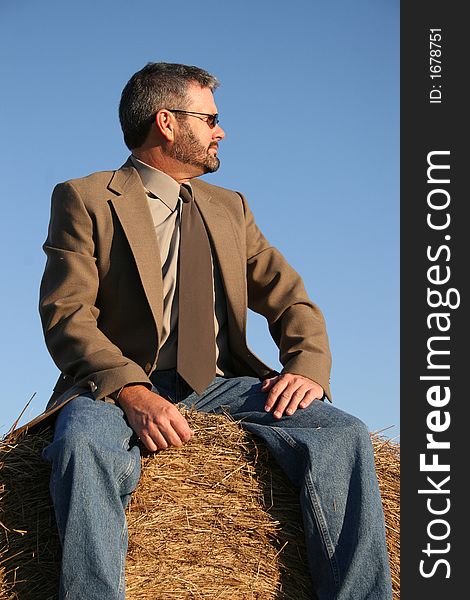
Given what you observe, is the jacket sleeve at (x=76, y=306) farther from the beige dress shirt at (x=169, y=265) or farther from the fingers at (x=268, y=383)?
the fingers at (x=268, y=383)

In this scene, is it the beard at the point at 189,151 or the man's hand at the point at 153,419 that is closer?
the man's hand at the point at 153,419

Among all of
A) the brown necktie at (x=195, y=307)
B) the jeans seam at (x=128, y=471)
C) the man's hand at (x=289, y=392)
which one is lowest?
the jeans seam at (x=128, y=471)

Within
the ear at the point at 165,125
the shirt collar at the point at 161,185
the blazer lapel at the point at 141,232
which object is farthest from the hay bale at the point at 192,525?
the ear at the point at 165,125

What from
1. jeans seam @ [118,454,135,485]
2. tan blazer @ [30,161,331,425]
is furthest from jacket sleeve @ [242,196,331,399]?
jeans seam @ [118,454,135,485]

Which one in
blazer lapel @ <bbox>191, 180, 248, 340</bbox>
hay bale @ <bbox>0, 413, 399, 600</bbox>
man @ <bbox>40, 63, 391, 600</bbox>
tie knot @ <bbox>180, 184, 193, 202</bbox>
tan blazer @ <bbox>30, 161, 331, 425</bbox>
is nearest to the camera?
man @ <bbox>40, 63, 391, 600</bbox>

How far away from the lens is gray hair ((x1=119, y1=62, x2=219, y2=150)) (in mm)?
4496

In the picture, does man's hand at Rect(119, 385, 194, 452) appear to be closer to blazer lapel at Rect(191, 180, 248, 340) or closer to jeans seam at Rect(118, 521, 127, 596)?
jeans seam at Rect(118, 521, 127, 596)

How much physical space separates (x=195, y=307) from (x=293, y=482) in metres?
0.83

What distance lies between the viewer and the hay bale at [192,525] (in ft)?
11.5

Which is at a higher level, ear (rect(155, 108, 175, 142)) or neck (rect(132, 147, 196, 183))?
ear (rect(155, 108, 175, 142))

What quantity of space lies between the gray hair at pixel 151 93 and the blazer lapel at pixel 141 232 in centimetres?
28

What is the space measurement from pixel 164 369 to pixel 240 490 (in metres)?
0.62

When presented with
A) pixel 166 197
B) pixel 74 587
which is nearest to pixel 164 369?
pixel 166 197

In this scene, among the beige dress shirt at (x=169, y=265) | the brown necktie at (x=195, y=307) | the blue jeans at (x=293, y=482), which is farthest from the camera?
the beige dress shirt at (x=169, y=265)
